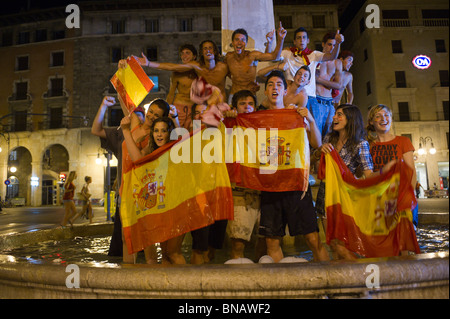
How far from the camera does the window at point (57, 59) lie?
32.1 metres

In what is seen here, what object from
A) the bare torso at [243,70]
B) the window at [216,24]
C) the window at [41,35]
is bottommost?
the bare torso at [243,70]

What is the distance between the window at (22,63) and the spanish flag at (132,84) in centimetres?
3555

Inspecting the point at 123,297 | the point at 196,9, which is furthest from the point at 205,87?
the point at 196,9

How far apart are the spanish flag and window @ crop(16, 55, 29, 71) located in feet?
117

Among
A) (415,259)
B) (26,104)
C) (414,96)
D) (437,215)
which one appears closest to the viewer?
(415,259)

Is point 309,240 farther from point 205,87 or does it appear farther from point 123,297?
point 205,87

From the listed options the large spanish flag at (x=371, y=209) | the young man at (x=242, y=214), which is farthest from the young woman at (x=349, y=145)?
the young man at (x=242, y=214)

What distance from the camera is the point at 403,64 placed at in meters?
30.7

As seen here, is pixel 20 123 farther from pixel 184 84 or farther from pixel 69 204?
pixel 184 84

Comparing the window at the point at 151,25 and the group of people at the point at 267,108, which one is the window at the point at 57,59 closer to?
the window at the point at 151,25

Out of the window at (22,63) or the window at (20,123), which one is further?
the window at (22,63)

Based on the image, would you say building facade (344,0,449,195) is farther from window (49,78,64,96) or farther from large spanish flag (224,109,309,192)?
large spanish flag (224,109,309,192)

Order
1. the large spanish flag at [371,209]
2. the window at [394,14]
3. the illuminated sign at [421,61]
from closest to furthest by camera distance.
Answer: the large spanish flag at [371,209] → the illuminated sign at [421,61] → the window at [394,14]
